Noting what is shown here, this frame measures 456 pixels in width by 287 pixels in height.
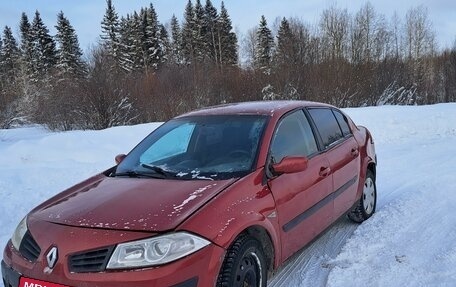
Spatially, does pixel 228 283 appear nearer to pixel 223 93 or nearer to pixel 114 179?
pixel 114 179

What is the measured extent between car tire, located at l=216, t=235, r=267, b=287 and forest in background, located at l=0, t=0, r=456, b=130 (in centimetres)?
1917

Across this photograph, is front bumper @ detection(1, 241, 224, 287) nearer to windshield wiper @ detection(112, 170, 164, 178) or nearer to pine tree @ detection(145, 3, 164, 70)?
windshield wiper @ detection(112, 170, 164, 178)

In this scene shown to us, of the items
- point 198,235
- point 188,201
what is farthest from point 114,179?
point 198,235

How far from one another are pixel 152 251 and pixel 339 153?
2.61 metres

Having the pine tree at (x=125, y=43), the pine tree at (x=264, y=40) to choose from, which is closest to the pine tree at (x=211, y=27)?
the pine tree at (x=264, y=40)

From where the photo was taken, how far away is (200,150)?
384 centimetres

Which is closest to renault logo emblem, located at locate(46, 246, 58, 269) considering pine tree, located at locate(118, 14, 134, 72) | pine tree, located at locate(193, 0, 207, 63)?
pine tree, located at locate(118, 14, 134, 72)

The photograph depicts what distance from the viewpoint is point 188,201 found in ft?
9.52

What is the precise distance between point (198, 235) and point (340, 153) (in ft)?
7.88

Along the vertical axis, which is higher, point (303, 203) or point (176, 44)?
point (176, 44)

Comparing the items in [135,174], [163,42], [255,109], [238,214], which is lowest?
[238,214]

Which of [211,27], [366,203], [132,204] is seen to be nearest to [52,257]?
[132,204]

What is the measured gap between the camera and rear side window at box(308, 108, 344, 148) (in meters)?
4.51

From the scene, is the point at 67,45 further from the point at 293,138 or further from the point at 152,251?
the point at 152,251
